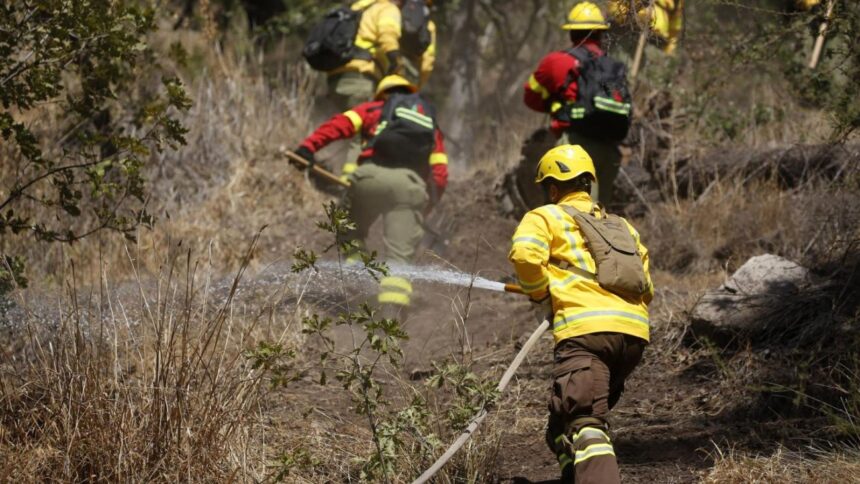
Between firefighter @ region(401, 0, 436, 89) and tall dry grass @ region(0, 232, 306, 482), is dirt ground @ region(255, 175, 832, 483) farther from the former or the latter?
firefighter @ region(401, 0, 436, 89)

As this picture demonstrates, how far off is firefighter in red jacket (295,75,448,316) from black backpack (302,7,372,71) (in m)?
1.24

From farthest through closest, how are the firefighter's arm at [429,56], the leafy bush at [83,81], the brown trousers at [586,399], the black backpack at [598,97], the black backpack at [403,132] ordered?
the firefighter's arm at [429,56], the black backpack at [403,132], the black backpack at [598,97], the leafy bush at [83,81], the brown trousers at [586,399]

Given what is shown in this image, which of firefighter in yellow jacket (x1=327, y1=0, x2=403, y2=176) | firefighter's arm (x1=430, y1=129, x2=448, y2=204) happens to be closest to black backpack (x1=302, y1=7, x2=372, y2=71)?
firefighter in yellow jacket (x1=327, y1=0, x2=403, y2=176)

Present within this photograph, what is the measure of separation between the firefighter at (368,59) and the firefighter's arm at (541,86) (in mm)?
1927

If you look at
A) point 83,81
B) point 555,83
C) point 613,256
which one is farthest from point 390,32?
point 613,256

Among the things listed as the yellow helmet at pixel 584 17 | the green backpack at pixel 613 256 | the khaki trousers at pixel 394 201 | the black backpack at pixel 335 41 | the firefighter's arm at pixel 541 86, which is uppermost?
the yellow helmet at pixel 584 17

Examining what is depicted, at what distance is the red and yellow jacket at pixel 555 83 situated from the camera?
22.0ft

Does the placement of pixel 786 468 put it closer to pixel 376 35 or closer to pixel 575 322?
pixel 575 322

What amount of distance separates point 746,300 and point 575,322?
6.84ft

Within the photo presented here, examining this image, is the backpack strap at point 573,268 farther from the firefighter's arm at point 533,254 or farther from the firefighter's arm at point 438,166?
the firefighter's arm at point 438,166

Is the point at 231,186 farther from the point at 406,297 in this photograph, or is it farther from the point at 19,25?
the point at 19,25

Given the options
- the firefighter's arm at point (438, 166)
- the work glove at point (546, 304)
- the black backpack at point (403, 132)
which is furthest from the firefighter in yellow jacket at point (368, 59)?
the work glove at point (546, 304)

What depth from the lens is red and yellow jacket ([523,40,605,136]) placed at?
6.71 metres

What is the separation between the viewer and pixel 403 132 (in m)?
7.14
